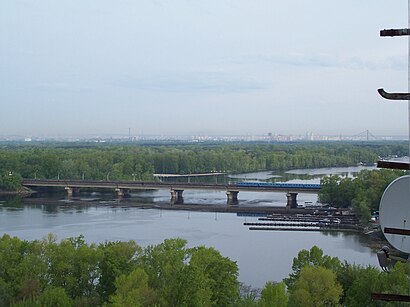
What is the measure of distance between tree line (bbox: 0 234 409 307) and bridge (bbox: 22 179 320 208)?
10534 millimetres

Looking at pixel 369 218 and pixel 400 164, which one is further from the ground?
pixel 400 164

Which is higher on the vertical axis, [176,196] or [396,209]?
[396,209]

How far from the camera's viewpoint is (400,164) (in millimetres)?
1293

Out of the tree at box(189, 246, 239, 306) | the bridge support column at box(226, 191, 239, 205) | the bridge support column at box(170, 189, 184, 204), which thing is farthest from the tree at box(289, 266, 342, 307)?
the bridge support column at box(170, 189, 184, 204)

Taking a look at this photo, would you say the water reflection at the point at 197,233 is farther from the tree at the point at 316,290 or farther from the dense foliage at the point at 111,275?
the tree at the point at 316,290

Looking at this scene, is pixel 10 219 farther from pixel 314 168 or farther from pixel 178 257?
pixel 314 168

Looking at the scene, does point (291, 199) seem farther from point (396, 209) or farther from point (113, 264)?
point (396, 209)

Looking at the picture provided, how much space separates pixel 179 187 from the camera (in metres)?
18.4

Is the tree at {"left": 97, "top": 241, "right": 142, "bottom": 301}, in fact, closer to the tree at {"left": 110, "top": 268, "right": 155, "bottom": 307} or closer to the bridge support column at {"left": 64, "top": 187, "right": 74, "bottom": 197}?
the tree at {"left": 110, "top": 268, "right": 155, "bottom": 307}

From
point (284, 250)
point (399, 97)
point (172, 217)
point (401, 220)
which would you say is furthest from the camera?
point (172, 217)

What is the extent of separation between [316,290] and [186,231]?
6.87m

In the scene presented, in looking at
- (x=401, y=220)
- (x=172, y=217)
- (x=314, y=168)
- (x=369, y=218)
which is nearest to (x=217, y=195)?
(x=172, y=217)

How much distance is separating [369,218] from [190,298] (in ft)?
27.9

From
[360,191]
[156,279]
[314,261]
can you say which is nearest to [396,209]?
[156,279]
